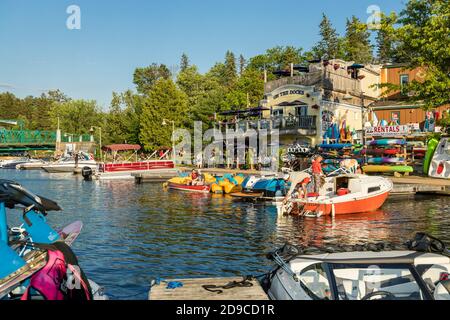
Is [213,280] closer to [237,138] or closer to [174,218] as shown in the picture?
[174,218]

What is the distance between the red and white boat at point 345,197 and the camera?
26.5m

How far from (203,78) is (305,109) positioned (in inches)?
2031

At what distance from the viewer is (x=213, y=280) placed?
10789 mm

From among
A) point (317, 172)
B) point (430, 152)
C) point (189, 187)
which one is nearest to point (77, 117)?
point (189, 187)

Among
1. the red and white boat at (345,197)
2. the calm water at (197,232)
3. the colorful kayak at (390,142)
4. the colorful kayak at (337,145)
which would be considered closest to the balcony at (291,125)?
the colorful kayak at (337,145)

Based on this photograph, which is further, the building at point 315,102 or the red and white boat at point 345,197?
the building at point 315,102

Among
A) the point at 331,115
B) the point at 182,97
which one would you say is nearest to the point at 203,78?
the point at 182,97

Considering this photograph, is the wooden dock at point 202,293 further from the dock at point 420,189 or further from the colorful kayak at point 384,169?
the colorful kayak at point 384,169

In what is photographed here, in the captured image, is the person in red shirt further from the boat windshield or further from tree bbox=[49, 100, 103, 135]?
tree bbox=[49, 100, 103, 135]

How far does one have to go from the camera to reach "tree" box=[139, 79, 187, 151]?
7975 centimetres

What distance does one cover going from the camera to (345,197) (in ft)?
87.7

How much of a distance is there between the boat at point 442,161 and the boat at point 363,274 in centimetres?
3173

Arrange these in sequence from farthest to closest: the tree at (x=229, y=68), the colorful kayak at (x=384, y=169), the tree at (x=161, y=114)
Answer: the tree at (x=229, y=68), the tree at (x=161, y=114), the colorful kayak at (x=384, y=169)

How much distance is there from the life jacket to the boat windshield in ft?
16.0
